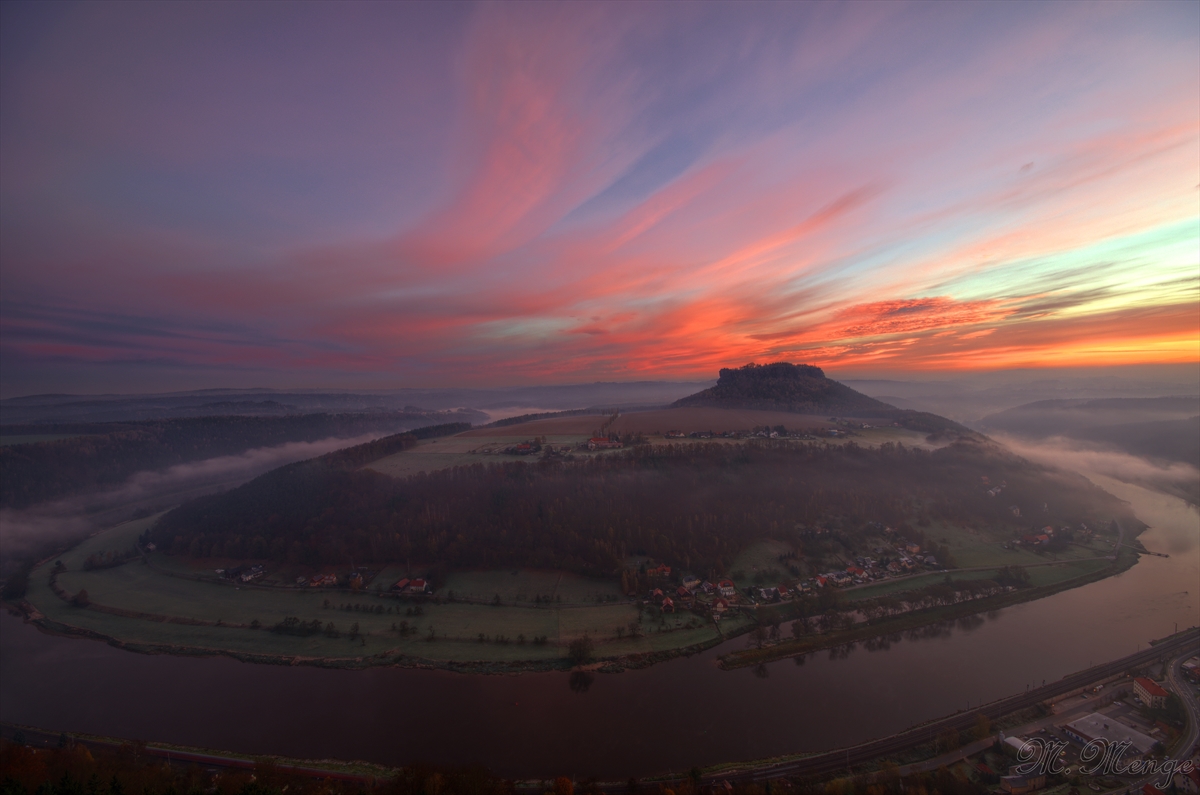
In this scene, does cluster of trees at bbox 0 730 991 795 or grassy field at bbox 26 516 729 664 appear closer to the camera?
cluster of trees at bbox 0 730 991 795

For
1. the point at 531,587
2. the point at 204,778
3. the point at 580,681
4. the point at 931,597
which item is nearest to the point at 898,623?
the point at 931,597

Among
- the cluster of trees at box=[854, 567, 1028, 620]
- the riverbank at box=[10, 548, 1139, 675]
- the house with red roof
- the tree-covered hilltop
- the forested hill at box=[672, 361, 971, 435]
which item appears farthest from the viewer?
the forested hill at box=[672, 361, 971, 435]

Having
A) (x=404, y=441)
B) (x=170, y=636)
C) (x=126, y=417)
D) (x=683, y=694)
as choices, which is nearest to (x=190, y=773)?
(x=170, y=636)

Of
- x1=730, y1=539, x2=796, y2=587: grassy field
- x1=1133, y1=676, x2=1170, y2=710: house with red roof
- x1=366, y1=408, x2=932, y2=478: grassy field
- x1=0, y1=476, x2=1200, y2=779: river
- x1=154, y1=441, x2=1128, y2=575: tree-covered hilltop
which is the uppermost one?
x1=366, y1=408, x2=932, y2=478: grassy field

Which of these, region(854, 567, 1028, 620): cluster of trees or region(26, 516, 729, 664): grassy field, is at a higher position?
region(26, 516, 729, 664): grassy field

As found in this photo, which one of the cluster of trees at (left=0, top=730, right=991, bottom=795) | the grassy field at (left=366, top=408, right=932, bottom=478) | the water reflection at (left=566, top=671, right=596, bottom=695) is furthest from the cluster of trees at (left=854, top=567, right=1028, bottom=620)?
the grassy field at (left=366, top=408, right=932, bottom=478)

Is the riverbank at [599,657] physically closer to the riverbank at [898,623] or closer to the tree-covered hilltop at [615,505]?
the riverbank at [898,623]

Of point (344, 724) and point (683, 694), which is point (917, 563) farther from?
point (344, 724)

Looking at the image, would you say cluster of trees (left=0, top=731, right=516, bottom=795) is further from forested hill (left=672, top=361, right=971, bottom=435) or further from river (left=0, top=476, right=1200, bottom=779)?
forested hill (left=672, top=361, right=971, bottom=435)
